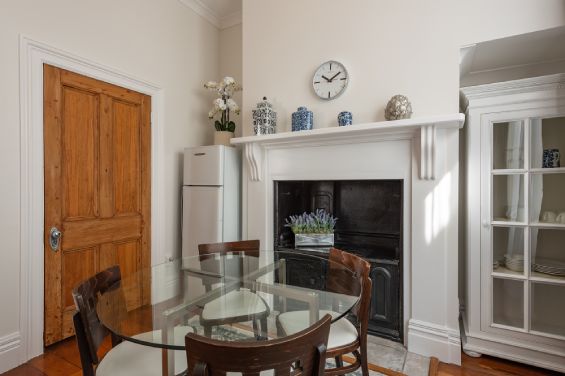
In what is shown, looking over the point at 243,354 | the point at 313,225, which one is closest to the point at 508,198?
the point at 313,225

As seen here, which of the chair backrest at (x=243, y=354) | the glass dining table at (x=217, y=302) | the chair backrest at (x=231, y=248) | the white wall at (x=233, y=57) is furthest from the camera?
the white wall at (x=233, y=57)

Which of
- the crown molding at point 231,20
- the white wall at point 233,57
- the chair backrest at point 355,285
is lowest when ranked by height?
the chair backrest at point 355,285

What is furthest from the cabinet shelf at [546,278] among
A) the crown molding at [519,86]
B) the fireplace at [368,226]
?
the crown molding at [519,86]

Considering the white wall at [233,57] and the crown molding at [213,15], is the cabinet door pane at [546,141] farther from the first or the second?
the crown molding at [213,15]

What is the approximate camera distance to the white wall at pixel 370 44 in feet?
6.64

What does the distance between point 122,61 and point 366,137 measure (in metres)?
2.25

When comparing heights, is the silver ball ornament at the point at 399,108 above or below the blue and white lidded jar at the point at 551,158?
above

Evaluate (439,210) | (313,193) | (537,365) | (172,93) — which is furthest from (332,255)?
(172,93)

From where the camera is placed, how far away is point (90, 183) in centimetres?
248

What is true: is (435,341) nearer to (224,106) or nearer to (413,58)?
(413,58)

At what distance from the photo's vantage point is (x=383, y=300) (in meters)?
2.40

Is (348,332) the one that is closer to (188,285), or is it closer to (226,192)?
(188,285)

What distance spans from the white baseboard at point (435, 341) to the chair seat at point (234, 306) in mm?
1328

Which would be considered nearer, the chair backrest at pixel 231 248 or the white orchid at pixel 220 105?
the chair backrest at pixel 231 248
